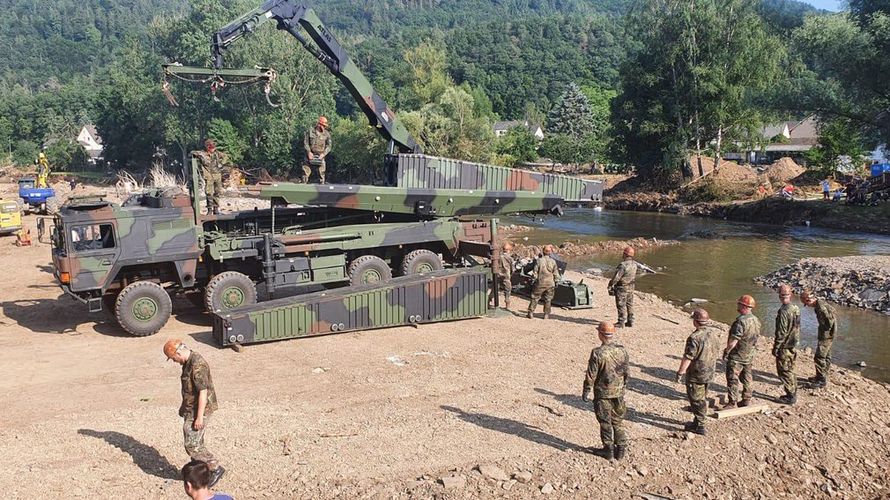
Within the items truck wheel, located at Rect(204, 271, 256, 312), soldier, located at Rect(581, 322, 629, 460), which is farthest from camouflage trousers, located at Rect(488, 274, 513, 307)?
soldier, located at Rect(581, 322, 629, 460)

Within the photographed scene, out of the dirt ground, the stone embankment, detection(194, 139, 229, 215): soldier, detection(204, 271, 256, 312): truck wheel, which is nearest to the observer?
the dirt ground

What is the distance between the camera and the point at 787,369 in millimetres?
10016

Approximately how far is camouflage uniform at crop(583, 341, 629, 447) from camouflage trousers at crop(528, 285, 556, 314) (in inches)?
256

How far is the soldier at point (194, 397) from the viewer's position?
7.16 m

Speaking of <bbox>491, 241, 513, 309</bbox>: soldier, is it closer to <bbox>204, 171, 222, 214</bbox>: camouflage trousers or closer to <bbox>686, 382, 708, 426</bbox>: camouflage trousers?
<bbox>204, 171, 222, 214</bbox>: camouflage trousers

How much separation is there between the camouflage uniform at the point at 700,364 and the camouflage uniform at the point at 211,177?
11.5 m

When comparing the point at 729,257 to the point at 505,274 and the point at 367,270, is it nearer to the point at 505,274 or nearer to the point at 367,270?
the point at 505,274

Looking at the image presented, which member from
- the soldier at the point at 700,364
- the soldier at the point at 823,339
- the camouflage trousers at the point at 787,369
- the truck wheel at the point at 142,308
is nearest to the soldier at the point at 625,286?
the soldier at the point at 823,339

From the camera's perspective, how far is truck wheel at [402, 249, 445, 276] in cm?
1600

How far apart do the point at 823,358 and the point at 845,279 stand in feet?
29.1

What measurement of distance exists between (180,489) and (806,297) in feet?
29.7

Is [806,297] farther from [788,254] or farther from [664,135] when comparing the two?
[664,135]

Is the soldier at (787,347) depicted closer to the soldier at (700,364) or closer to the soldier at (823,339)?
the soldier at (823,339)

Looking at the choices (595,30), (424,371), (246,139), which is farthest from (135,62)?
(595,30)
